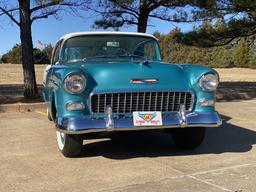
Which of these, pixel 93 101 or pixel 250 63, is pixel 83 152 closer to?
pixel 93 101

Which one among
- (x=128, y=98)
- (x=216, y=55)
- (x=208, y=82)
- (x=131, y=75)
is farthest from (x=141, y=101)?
(x=216, y=55)

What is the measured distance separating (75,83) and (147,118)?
95 cm

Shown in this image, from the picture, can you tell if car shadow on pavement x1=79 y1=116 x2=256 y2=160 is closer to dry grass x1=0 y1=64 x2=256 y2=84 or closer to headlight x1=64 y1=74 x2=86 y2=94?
headlight x1=64 y1=74 x2=86 y2=94

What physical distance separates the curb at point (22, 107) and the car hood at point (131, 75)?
16.6ft

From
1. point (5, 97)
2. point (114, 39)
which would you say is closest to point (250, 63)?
point (5, 97)

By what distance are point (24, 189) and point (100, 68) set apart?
1769mm

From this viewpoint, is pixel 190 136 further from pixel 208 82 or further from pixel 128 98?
pixel 128 98

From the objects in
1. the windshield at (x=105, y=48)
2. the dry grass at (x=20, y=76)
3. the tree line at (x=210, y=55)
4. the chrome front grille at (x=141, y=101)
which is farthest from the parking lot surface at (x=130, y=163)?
the tree line at (x=210, y=55)

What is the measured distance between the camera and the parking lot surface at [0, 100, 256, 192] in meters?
4.97

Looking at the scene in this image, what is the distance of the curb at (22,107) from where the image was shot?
35.0ft

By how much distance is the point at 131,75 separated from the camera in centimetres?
585

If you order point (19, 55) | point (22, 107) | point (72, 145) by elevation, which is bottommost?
point (19, 55)

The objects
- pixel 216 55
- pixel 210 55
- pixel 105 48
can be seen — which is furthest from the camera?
pixel 210 55

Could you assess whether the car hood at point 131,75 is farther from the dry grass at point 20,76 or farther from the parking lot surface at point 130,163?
the dry grass at point 20,76
